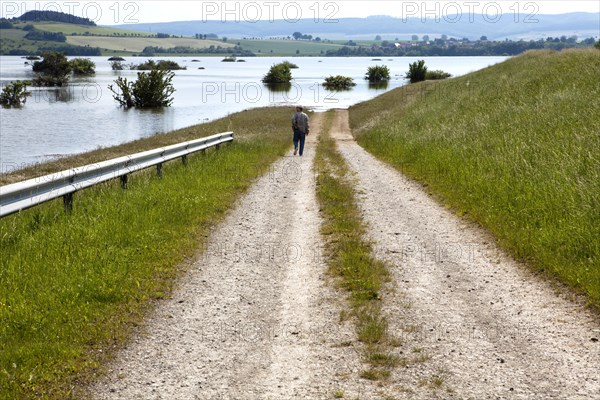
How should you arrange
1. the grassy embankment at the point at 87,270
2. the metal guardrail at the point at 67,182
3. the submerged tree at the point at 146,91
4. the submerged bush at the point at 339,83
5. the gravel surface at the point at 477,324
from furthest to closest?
the submerged bush at the point at 339,83 < the submerged tree at the point at 146,91 < the metal guardrail at the point at 67,182 < the grassy embankment at the point at 87,270 < the gravel surface at the point at 477,324

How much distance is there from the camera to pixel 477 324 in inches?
285

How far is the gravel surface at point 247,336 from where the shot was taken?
225 inches

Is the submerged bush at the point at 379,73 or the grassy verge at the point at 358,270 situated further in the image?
the submerged bush at the point at 379,73

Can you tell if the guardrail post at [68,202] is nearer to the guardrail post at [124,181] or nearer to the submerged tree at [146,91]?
the guardrail post at [124,181]

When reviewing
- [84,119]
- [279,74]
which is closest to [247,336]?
[84,119]

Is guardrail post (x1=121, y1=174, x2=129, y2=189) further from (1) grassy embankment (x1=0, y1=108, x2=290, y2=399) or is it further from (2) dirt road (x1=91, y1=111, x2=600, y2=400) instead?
(2) dirt road (x1=91, y1=111, x2=600, y2=400)

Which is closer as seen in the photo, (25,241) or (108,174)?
(25,241)

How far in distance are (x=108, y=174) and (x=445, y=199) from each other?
A: 7.29 meters

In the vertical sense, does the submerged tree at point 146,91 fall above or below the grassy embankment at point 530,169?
above

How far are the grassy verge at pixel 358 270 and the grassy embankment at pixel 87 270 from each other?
7.17 feet

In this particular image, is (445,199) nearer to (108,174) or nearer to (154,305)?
(108,174)

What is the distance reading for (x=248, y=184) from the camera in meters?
18.4

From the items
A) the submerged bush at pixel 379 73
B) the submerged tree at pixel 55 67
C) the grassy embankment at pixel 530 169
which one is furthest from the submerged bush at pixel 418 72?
the grassy embankment at pixel 530 169

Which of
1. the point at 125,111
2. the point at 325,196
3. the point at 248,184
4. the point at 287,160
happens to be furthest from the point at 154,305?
the point at 125,111
